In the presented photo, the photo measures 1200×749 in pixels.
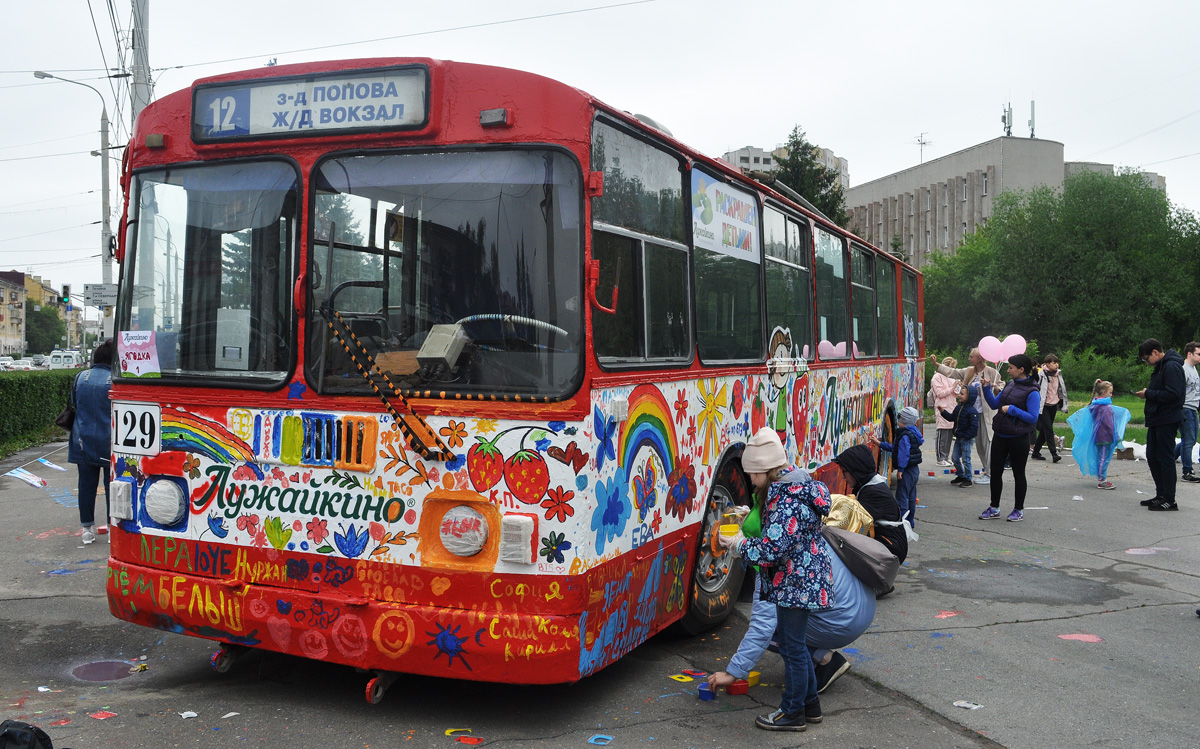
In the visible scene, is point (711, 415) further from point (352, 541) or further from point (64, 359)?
point (64, 359)

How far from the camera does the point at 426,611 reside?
14.9 feet

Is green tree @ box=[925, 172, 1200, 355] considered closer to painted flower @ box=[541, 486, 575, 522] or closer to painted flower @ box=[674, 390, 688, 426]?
painted flower @ box=[674, 390, 688, 426]

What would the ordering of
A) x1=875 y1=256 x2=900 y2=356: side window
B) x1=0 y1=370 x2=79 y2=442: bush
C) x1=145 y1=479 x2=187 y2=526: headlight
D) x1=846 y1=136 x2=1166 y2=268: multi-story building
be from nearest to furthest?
1. x1=145 y1=479 x2=187 y2=526: headlight
2. x1=875 y1=256 x2=900 y2=356: side window
3. x1=0 y1=370 x2=79 y2=442: bush
4. x1=846 y1=136 x2=1166 y2=268: multi-story building

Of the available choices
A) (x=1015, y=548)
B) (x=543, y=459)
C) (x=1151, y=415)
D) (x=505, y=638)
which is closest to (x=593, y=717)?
(x=505, y=638)

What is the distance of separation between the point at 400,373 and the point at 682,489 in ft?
6.19

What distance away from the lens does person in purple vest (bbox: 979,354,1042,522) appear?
1088 centimetres

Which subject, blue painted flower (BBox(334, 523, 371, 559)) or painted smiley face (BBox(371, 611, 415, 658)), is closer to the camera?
painted smiley face (BBox(371, 611, 415, 658))

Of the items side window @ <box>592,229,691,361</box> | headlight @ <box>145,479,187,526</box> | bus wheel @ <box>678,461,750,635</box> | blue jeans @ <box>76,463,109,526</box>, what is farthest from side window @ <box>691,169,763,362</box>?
blue jeans @ <box>76,463,109,526</box>

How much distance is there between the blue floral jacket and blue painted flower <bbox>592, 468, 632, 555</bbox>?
61 centimetres

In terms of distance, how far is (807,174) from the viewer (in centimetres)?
4956

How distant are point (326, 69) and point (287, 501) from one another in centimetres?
211

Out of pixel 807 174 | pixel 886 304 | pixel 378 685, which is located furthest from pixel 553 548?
pixel 807 174

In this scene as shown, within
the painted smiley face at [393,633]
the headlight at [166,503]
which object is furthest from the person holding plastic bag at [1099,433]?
the headlight at [166,503]

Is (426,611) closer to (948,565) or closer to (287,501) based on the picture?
(287,501)
